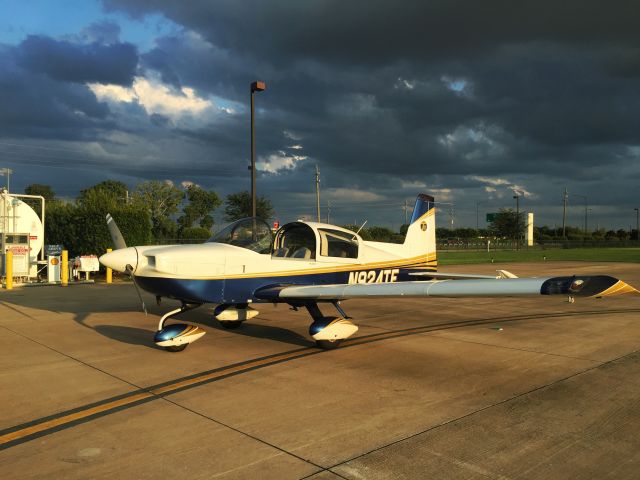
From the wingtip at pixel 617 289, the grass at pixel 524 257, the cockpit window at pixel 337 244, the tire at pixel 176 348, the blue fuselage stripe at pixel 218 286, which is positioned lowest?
the grass at pixel 524 257

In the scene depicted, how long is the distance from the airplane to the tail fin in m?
1.73

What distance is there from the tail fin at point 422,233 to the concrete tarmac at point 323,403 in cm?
206

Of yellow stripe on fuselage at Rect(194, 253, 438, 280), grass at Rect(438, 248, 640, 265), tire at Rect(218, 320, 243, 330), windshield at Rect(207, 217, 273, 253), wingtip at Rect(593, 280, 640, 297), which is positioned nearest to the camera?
wingtip at Rect(593, 280, 640, 297)

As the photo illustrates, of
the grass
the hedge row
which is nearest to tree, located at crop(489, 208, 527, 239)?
the grass

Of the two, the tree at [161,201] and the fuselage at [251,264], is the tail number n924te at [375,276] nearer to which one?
the fuselage at [251,264]

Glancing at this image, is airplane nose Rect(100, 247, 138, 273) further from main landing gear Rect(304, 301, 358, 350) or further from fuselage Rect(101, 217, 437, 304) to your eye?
main landing gear Rect(304, 301, 358, 350)

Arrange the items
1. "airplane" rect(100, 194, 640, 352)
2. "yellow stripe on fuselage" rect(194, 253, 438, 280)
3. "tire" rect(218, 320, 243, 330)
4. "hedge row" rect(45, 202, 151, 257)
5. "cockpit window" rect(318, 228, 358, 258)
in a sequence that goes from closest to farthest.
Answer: "airplane" rect(100, 194, 640, 352) → "yellow stripe on fuselage" rect(194, 253, 438, 280) → "cockpit window" rect(318, 228, 358, 258) → "tire" rect(218, 320, 243, 330) → "hedge row" rect(45, 202, 151, 257)

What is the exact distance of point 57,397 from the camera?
5312mm

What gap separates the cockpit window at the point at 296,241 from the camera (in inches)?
337

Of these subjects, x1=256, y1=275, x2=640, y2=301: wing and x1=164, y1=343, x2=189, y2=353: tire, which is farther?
x1=164, y1=343, x2=189, y2=353: tire

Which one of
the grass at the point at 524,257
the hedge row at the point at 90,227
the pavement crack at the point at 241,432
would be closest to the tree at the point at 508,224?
the grass at the point at 524,257

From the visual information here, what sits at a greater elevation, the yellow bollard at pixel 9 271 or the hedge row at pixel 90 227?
the hedge row at pixel 90 227

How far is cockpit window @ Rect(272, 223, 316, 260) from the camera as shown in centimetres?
856

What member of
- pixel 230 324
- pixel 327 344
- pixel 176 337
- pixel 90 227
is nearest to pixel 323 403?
pixel 327 344
